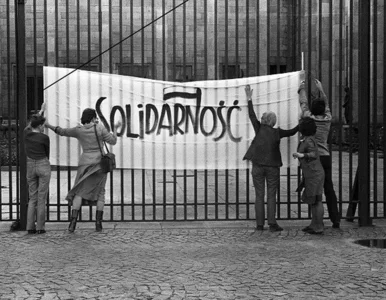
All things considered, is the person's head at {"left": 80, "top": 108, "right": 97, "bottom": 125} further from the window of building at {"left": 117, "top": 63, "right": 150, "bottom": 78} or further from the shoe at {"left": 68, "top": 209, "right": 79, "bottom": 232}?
the shoe at {"left": 68, "top": 209, "right": 79, "bottom": 232}

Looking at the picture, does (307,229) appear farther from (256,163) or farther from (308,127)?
(308,127)

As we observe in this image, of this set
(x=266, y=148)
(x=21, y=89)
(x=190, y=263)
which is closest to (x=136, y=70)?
(x=21, y=89)

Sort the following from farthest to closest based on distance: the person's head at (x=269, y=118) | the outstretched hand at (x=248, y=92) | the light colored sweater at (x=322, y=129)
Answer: the outstretched hand at (x=248, y=92) → the light colored sweater at (x=322, y=129) → the person's head at (x=269, y=118)

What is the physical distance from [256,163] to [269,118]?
605 millimetres

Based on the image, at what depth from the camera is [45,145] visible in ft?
30.0

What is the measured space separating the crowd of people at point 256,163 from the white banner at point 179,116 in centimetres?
39

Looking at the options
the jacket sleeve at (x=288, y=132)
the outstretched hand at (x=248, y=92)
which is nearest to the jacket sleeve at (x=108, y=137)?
the outstretched hand at (x=248, y=92)

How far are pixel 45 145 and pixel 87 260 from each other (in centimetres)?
229

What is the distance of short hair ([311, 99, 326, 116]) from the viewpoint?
9461mm

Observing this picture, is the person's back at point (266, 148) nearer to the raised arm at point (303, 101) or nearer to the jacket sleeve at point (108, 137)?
the raised arm at point (303, 101)

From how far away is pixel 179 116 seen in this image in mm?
A: 9930

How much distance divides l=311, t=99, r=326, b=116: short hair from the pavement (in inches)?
60.1

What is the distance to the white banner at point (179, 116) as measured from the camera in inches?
385

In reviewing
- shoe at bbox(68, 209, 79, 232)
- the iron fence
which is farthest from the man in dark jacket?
shoe at bbox(68, 209, 79, 232)
